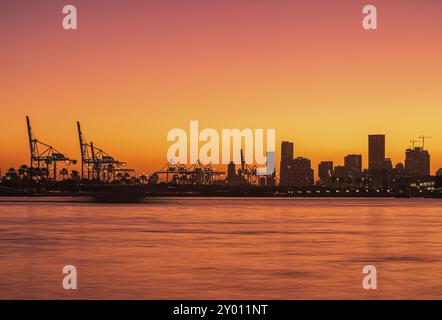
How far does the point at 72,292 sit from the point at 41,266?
31.1 ft

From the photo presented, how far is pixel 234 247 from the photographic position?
4928 centimetres

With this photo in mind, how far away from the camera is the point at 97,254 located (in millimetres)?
43906

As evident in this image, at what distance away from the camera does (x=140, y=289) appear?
95.0ft

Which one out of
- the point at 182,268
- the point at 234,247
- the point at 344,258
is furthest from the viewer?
the point at 234,247

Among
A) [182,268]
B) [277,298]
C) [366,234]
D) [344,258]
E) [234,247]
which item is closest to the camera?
[277,298]
